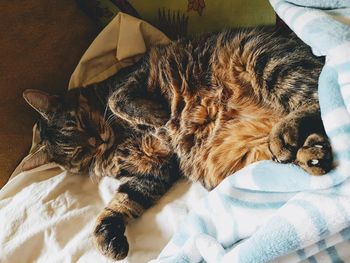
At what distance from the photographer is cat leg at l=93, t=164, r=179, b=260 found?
1.04 metres

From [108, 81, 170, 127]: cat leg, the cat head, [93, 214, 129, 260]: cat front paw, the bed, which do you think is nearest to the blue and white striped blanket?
the bed

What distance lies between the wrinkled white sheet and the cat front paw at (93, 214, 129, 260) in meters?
0.02

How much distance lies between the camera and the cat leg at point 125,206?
1.04 m

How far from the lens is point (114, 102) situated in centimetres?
125

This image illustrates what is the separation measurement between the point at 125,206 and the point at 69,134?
33 centimetres

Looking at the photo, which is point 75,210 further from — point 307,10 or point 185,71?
point 307,10

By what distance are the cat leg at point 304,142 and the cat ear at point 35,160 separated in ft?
2.43

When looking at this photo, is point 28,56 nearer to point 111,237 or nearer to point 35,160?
point 35,160

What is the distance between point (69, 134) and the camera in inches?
52.6

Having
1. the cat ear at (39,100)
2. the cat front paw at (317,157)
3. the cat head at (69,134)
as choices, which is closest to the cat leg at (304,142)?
the cat front paw at (317,157)

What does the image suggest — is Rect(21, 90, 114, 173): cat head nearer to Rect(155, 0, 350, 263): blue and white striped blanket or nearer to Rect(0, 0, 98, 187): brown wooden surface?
Rect(0, 0, 98, 187): brown wooden surface

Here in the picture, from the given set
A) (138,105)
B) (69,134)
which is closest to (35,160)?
(69,134)

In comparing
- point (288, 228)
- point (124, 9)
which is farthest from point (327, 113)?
point (124, 9)

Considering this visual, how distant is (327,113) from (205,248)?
1.23 ft
